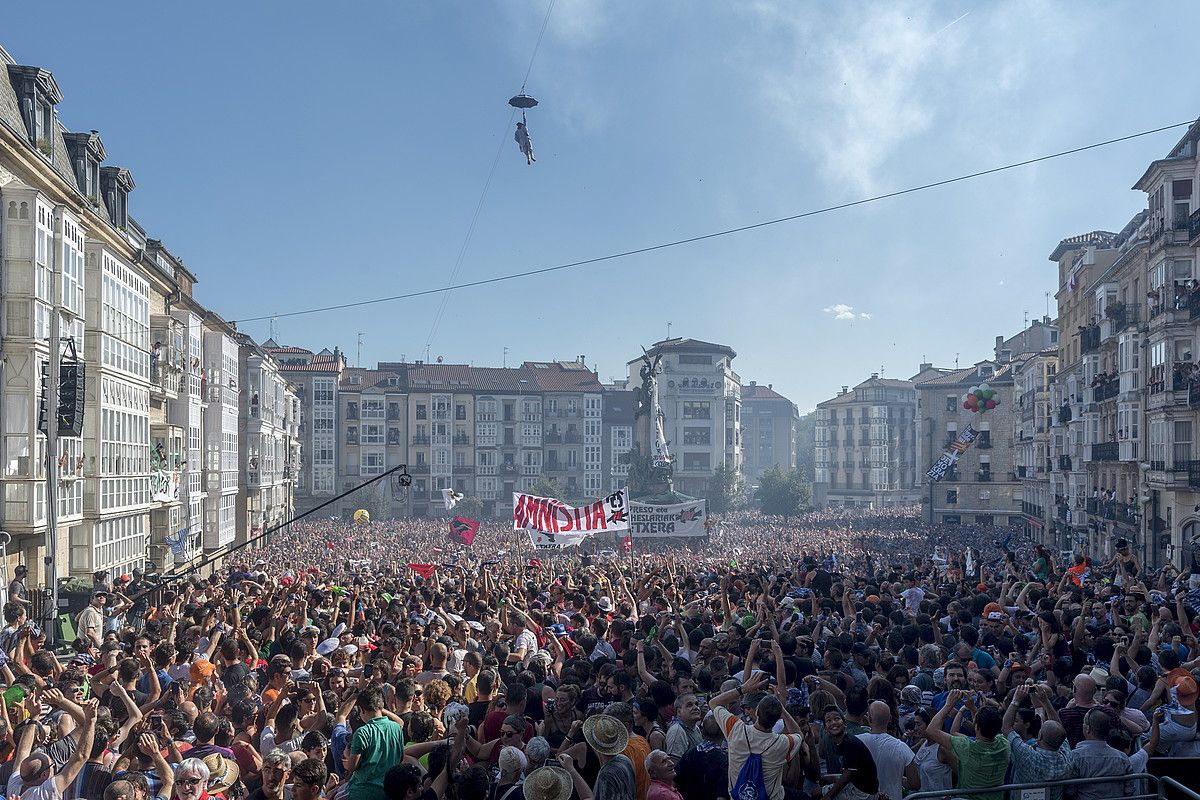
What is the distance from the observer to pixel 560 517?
1214 inches

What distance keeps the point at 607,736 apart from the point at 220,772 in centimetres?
264

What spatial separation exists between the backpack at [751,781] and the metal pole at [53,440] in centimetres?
1467

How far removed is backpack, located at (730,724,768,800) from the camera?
269 inches

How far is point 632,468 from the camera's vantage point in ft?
197

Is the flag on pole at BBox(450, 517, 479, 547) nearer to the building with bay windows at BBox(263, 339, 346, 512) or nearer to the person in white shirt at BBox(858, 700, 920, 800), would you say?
the person in white shirt at BBox(858, 700, 920, 800)

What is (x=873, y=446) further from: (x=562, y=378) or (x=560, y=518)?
(x=560, y=518)

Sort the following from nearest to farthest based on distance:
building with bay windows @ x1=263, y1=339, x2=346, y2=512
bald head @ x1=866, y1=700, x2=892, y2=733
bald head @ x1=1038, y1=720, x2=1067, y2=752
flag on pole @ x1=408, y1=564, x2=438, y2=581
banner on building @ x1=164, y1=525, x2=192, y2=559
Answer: bald head @ x1=1038, y1=720, x2=1067, y2=752
bald head @ x1=866, y1=700, x2=892, y2=733
flag on pole @ x1=408, y1=564, x2=438, y2=581
banner on building @ x1=164, y1=525, x2=192, y2=559
building with bay windows @ x1=263, y1=339, x2=346, y2=512

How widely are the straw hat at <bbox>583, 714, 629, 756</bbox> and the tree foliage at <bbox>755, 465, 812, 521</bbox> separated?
8187 cm

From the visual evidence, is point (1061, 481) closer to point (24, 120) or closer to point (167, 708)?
point (24, 120)

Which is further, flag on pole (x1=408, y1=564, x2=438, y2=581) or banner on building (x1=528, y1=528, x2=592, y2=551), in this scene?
banner on building (x1=528, y1=528, x2=592, y2=551)

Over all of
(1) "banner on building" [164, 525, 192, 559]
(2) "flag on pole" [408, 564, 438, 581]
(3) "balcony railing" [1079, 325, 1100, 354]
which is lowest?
(1) "banner on building" [164, 525, 192, 559]

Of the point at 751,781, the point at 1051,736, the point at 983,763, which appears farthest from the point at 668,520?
the point at 751,781

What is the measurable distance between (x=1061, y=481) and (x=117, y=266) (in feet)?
171

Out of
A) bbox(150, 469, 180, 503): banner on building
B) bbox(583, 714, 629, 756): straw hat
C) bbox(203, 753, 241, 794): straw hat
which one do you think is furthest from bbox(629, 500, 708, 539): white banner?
bbox(583, 714, 629, 756): straw hat
